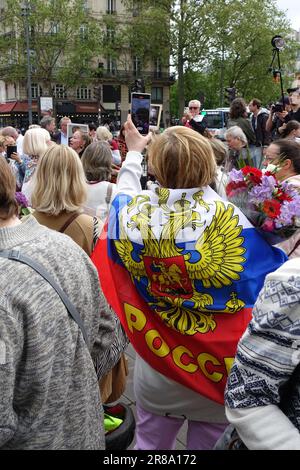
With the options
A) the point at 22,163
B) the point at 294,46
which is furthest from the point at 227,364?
the point at 294,46

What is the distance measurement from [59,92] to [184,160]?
183 ft

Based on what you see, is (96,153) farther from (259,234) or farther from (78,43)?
(78,43)

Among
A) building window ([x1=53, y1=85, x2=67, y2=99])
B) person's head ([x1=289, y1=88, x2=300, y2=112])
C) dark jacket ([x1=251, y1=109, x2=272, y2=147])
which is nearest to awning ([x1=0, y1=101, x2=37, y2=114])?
building window ([x1=53, y1=85, x2=67, y2=99])

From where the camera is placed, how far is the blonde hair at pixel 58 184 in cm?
297

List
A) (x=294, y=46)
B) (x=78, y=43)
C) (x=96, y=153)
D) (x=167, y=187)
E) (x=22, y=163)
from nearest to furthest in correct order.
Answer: (x=167, y=187) < (x=96, y=153) < (x=22, y=163) < (x=78, y=43) < (x=294, y=46)

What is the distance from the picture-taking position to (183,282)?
220 centimetres

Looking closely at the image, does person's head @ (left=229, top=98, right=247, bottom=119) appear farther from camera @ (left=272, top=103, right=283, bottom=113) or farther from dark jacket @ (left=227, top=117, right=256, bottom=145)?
camera @ (left=272, top=103, right=283, bottom=113)

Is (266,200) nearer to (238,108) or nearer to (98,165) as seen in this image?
(98,165)

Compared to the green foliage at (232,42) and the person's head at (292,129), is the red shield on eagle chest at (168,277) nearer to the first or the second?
the person's head at (292,129)

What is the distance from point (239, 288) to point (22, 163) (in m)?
4.73

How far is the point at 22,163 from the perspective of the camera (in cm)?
630

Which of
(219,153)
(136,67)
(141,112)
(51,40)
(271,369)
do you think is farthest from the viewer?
(136,67)

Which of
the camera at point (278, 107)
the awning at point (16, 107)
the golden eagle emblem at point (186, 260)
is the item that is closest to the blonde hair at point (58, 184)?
the golden eagle emblem at point (186, 260)

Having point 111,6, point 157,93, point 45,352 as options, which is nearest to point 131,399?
point 45,352
